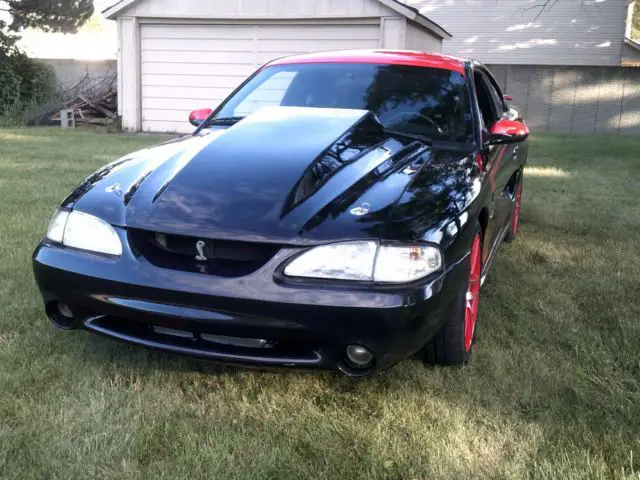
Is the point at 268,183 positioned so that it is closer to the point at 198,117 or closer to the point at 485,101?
the point at 198,117

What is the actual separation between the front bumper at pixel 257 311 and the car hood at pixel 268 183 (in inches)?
7.0

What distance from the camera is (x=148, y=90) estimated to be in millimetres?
14305

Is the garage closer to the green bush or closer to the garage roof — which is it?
the garage roof

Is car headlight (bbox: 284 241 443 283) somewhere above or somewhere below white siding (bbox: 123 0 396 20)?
below

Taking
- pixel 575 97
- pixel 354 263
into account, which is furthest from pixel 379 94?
pixel 575 97

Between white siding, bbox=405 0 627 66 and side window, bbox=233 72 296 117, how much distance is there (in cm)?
2076

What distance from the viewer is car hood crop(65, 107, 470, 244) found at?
2396mm

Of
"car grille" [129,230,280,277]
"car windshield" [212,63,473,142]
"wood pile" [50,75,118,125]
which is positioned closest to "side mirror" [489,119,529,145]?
"car windshield" [212,63,473,142]

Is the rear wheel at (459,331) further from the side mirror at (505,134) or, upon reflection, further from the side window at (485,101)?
the side window at (485,101)

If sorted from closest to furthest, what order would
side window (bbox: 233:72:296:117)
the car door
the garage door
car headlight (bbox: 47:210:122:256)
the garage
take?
car headlight (bbox: 47:210:122:256) < the car door < side window (bbox: 233:72:296:117) < the garage < the garage door

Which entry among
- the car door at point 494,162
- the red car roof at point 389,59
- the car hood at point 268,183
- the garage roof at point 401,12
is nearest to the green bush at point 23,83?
the garage roof at point 401,12

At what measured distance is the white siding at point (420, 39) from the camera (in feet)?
42.2

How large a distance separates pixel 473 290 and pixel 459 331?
455 millimetres

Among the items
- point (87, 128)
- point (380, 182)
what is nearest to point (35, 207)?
point (380, 182)
